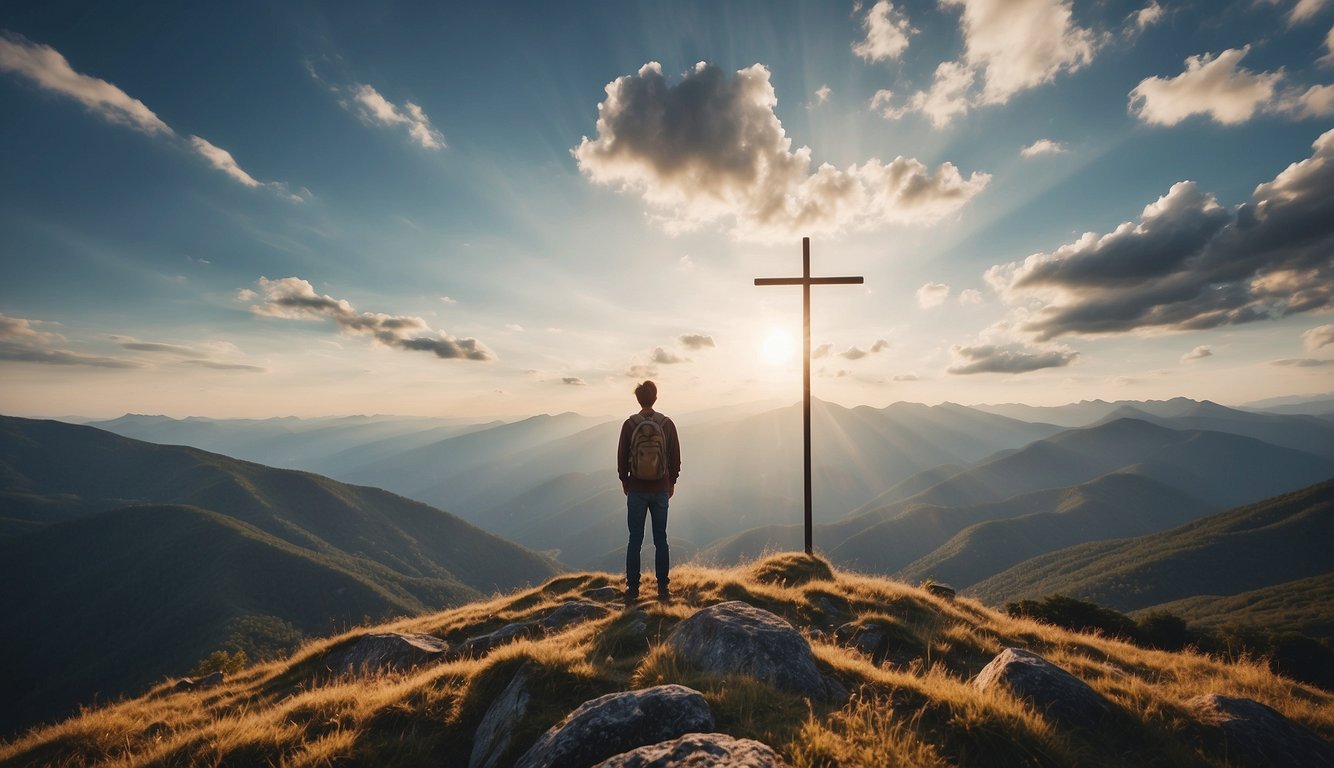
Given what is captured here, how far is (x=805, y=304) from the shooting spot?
15.6 m

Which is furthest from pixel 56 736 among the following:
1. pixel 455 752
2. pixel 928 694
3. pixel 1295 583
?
pixel 1295 583

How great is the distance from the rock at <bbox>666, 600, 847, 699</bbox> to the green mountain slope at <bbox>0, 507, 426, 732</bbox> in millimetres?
155425

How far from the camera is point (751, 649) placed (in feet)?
19.8

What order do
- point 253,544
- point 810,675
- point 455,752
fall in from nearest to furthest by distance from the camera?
point 455,752, point 810,675, point 253,544

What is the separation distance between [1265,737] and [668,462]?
28.2 ft

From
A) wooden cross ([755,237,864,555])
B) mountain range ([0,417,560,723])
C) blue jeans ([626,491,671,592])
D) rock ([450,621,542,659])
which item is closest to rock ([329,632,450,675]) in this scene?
rock ([450,621,542,659])

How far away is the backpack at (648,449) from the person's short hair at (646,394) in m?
0.31

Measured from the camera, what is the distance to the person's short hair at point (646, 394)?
35.3 feet

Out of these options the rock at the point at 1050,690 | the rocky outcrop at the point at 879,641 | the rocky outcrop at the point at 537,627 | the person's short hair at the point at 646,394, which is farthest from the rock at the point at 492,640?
the rock at the point at 1050,690

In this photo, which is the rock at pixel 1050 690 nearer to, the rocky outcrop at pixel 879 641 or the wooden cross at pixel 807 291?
the rocky outcrop at pixel 879 641

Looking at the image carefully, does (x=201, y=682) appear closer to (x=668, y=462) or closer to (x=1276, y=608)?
(x=668, y=462)

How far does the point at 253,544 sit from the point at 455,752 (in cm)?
22956

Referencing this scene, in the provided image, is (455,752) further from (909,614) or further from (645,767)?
(909,614)

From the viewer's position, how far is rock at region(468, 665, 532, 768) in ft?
14.9
